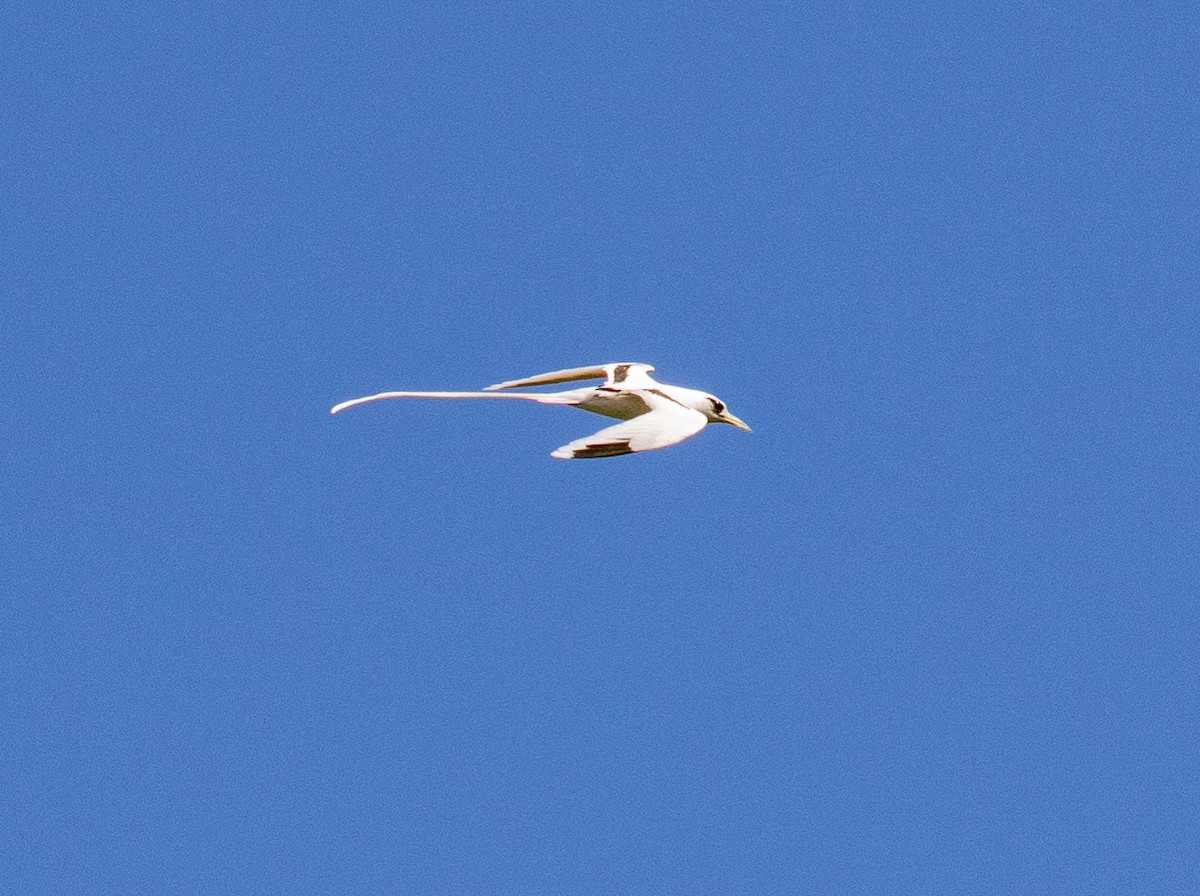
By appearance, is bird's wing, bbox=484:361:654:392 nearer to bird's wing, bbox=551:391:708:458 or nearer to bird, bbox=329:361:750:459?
bird, bbox=329:361:750:459

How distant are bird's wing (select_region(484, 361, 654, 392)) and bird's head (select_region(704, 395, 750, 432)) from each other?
46.4 inches

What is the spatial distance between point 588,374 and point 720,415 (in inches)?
93.8

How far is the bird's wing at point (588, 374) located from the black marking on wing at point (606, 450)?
24.2 ft

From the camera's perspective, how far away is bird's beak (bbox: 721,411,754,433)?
31.5m

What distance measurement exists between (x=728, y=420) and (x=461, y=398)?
503 centimetres

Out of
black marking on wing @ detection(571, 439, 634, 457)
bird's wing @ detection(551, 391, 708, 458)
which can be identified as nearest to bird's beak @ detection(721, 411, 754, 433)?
bird's wing @ detection(551, 391, 708, 458)

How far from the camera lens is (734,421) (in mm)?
31641

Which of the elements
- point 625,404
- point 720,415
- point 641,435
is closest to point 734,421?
point 720,415

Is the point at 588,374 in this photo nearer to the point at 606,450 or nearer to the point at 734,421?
the point at 734,421

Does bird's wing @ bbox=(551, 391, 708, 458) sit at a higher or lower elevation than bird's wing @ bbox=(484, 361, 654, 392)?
lower

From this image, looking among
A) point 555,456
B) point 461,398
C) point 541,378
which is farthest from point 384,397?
point 555,456

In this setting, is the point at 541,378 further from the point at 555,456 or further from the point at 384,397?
the point at 555,456

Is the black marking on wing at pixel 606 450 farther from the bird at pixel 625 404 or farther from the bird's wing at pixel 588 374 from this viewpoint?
the bird's wing at pixel 588 374

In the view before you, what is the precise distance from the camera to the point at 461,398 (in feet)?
95.3
